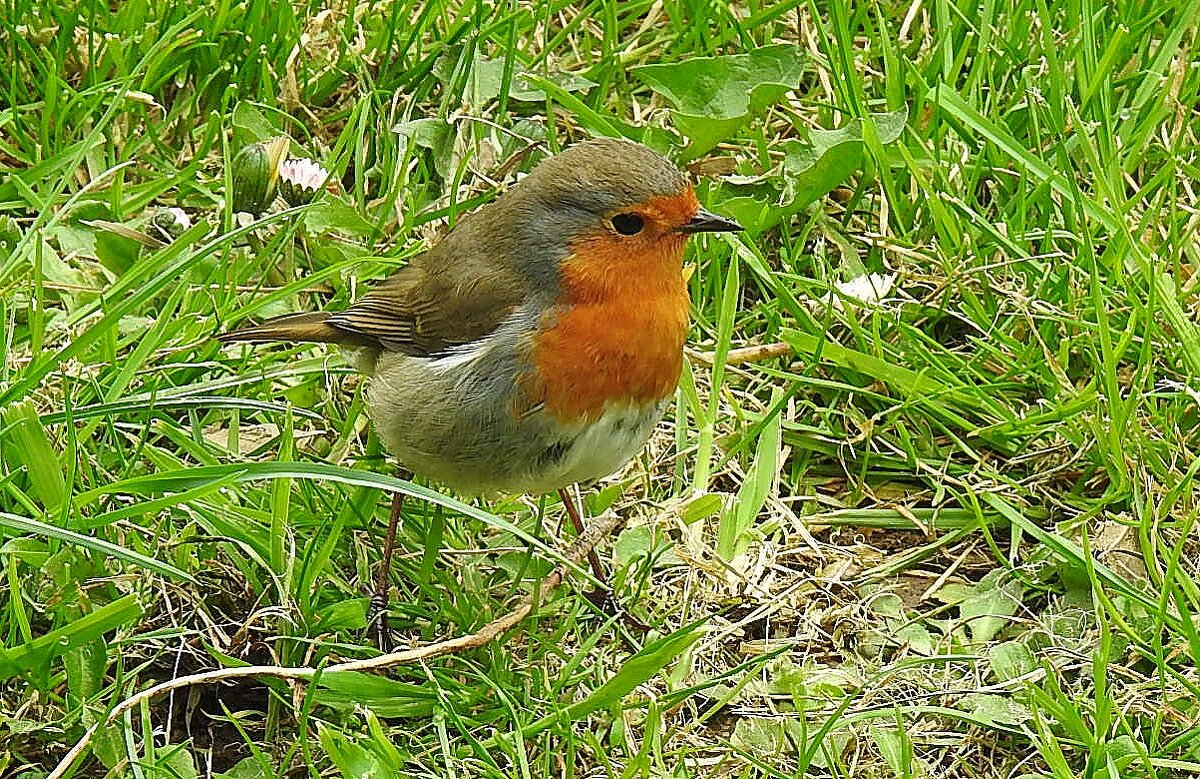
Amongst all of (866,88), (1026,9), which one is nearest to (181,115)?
(866,88)

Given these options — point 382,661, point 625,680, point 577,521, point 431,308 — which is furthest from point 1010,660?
point 431,308

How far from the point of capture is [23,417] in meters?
3.44

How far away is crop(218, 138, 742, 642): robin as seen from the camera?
3.65m

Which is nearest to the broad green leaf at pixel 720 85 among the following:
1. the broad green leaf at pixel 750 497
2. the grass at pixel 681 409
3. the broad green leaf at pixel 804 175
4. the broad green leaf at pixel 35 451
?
the grass at pixel 681 409

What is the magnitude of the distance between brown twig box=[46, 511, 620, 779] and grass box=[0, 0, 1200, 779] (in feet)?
0.17

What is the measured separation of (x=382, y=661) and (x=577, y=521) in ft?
2.49

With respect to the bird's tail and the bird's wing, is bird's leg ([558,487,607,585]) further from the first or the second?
the bird's tail

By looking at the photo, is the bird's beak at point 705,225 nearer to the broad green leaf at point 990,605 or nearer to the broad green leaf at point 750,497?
the broad green leaf at point 750,497

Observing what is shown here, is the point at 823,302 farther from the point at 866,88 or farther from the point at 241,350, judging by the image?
the point at 241,350

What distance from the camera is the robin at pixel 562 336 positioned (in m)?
3.65

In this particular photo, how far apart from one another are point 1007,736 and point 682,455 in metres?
1.09

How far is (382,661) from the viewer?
352 cm

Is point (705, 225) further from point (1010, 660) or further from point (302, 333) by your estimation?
point (1010, 660)

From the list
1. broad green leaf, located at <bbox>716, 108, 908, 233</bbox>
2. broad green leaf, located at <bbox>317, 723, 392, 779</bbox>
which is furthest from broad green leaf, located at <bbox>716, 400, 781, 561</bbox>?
broad green leaf, located at <bbox>317, 723, 392, 779</bbox>
